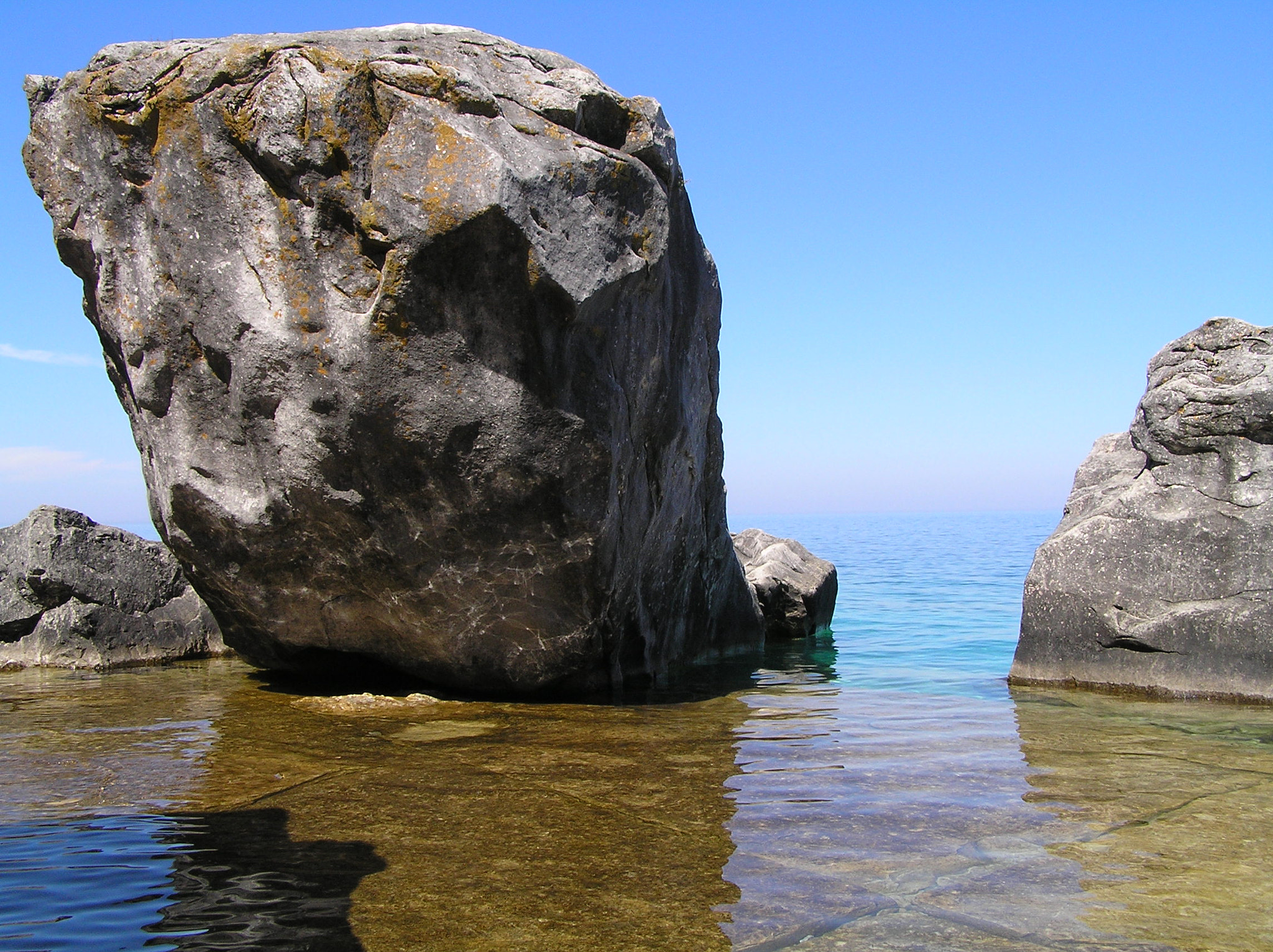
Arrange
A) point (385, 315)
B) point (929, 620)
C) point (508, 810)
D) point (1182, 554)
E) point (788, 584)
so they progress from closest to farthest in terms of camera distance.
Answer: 1. point (508, 810)
2. point (385, 315)
3. point (1182, 554)
4. point (788, 584)
5. point (929, 620)

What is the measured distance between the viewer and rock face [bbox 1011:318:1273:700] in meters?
6.74

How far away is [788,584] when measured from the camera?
11922 mm

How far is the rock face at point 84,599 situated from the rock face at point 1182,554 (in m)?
6.76

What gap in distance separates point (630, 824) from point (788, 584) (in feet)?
27.2

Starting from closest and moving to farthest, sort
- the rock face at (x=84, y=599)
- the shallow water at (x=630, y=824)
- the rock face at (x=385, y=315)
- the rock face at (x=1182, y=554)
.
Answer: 1. the shallow water at (x=630, y=824)
2. the rock face at (x=385, y=315)
3. the rock face at (x=1182, y=554)
4. the rock face at (x=84, y=599)

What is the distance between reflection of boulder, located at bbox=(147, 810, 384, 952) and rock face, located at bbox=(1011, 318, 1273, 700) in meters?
5.55

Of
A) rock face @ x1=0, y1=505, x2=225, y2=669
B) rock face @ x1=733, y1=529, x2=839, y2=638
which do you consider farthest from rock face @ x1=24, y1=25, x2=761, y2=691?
rock face @ x1=733, y1=529, x2=839, y2=638

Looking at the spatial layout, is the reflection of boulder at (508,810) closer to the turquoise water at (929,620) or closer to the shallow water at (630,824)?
the shallow water at (630,824)

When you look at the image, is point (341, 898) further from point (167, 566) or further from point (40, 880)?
point (167, 566)

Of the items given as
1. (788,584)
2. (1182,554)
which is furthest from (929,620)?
(1182,554)

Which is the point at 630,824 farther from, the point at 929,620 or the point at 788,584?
the point at 929,620

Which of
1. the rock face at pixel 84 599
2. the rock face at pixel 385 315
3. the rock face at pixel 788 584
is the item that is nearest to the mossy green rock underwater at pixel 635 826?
the rock face at pixel 385 315

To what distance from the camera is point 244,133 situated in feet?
18.5

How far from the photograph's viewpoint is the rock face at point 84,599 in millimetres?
7941
